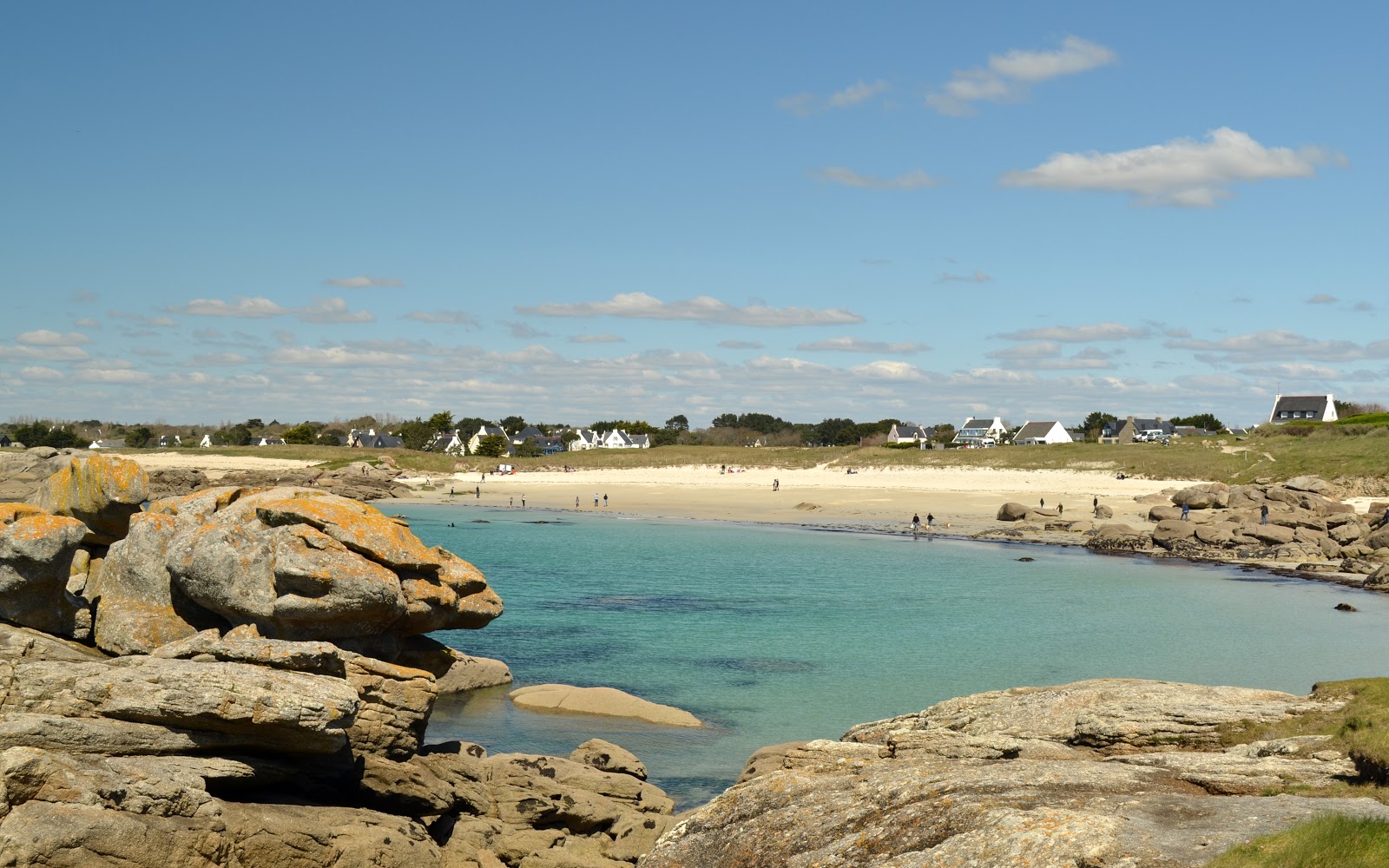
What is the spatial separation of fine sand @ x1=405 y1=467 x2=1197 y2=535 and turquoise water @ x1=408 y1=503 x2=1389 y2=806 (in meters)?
18.8

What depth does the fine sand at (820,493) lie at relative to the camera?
8438 cm

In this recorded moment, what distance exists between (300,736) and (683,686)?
688 inches

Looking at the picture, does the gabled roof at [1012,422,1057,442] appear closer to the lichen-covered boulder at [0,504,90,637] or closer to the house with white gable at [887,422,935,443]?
the house with white gable at [887,422,935,443]

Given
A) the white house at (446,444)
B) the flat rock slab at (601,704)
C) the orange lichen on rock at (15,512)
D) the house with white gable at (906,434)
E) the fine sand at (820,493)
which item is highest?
the house with white gable at (906,434)

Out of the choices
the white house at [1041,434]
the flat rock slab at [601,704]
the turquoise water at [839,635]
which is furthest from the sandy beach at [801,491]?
the white house at [1041,434]

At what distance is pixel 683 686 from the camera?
29.6 metres

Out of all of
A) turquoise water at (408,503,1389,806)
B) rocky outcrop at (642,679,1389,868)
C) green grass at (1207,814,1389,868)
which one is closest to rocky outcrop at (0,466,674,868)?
rocky outcrop at (642,679,1389,868)

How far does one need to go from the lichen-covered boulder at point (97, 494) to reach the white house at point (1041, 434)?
6206 inches

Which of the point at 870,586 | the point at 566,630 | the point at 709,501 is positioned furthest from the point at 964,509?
the point at 566,630

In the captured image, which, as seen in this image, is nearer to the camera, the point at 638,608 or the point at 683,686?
the point at 683,686

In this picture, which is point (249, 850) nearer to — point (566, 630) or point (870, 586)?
point (566, 630)

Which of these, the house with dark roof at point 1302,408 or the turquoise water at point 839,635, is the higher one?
the house with dark roof at point 1302,408

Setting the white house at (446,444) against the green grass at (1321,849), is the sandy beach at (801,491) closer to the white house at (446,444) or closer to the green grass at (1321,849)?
the white house at (446,444)

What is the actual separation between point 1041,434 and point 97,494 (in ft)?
537
